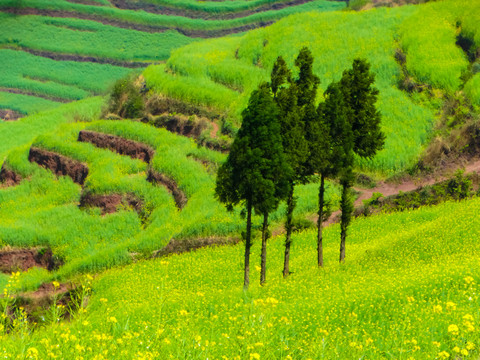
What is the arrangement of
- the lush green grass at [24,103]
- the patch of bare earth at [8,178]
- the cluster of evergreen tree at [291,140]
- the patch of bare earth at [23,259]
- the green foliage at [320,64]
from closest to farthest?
1. the cluster of evergreen tree at [291,140]
2. the patch of bare earth at [23,259]
3. the green foliage at [320,64]
4. the patch of bare earth at [8,178]
5. the lush green grass at [24,103]

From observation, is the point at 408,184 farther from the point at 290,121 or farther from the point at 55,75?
the point at 55,75

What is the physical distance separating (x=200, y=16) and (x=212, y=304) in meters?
140

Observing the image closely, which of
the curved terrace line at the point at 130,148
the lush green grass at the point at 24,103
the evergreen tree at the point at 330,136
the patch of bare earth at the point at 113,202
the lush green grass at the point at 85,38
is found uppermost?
the evergreen tree at the point at 330,136

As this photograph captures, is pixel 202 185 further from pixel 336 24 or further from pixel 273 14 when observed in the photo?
pixel 273 14

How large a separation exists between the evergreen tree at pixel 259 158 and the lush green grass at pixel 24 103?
9365 centimetres

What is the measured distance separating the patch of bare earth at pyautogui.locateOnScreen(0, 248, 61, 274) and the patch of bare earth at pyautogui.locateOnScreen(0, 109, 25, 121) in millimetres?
67003

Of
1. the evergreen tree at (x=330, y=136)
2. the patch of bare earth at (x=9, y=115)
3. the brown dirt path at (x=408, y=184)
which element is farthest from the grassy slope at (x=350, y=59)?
the patch of bare earth at (x=9, y=115)

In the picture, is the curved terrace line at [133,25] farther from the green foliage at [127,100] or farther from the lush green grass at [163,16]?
the green foliage at [127,100]

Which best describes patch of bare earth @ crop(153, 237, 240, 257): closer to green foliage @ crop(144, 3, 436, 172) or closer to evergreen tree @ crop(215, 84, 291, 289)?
green foliage @ crop(144, 3, 436, 172)

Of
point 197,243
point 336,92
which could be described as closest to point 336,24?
point 197,243

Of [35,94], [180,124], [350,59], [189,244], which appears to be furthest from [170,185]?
[35,94]

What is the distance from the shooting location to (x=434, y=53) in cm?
7012

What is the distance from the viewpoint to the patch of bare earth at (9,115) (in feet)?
380

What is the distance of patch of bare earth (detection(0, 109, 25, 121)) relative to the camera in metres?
116
